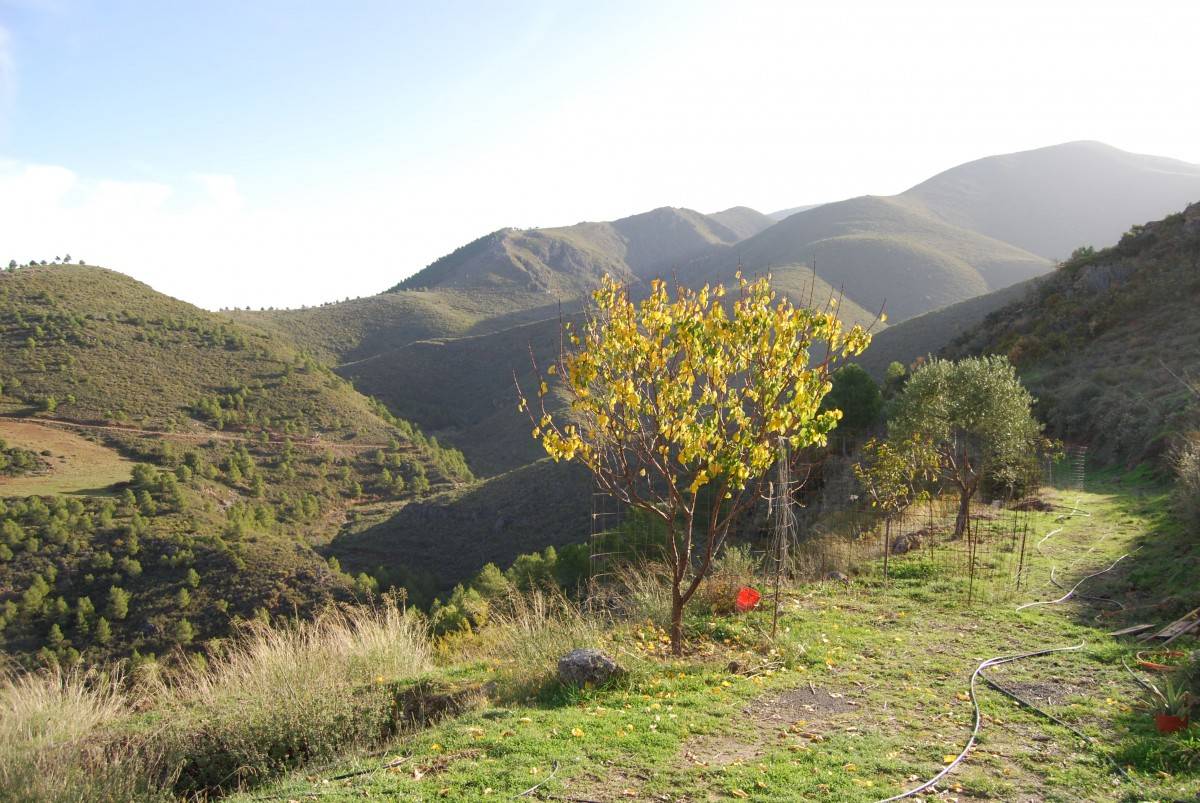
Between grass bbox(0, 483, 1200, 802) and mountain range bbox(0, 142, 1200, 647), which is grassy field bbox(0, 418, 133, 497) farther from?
grass bbox(0, 483, 1200, 802)

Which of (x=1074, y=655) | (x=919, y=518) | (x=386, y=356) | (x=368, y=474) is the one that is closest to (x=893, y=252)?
(x=386, y=356)

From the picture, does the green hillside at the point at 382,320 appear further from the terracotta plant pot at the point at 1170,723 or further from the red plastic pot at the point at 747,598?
the terracotta plant pot at the point at 1170,723

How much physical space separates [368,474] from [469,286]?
262ft

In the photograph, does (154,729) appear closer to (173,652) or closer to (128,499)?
(173,652)

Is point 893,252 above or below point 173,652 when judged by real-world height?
above

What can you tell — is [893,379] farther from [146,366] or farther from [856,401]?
[146,366]

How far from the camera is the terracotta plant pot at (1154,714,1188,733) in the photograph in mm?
4773

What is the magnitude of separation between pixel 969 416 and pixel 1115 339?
53.2ft

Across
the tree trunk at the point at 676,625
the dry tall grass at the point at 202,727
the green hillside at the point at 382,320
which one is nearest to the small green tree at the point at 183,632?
the dry tall grass at the point at 202,727

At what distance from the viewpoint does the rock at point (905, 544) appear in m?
12.2

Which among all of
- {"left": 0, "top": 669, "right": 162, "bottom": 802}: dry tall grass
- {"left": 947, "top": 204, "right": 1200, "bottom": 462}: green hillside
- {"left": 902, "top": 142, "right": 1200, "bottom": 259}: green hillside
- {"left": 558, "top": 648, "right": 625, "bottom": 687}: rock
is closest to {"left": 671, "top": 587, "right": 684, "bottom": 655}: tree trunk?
{"left": 558, "top": 648, "right": 625, "bottom": 687}: rock

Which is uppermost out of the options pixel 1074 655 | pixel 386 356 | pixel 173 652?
pixel 386 356

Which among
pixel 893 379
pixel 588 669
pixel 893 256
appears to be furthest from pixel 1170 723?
pixel 893 256

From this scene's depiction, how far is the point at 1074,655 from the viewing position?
6.93 meters
